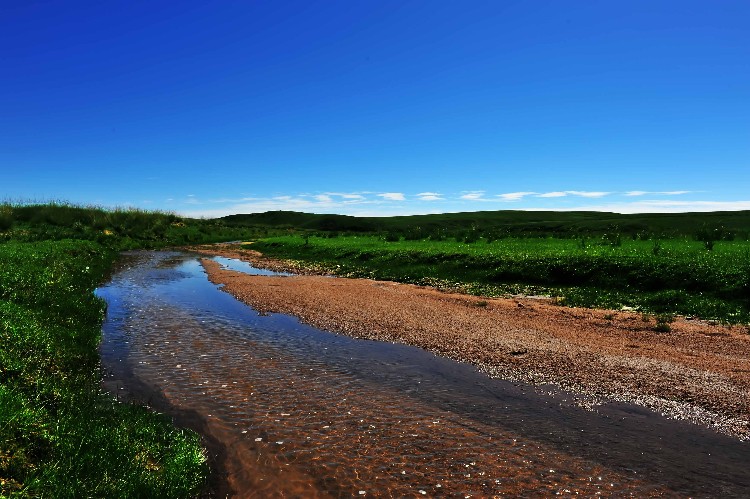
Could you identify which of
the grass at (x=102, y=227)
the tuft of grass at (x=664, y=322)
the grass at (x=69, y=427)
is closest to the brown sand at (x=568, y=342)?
the tuft of grass at (x=664, y=322)

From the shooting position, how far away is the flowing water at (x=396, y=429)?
7.51 m

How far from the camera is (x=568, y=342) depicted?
15.6m

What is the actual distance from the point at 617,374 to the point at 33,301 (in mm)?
19968

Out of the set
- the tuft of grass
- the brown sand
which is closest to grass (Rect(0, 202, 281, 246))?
the brown sand

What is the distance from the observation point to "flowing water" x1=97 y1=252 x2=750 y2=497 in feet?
24.6

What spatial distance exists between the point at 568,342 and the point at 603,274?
530 inches

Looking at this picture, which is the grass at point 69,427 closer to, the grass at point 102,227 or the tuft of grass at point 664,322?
the tuft of grass at point 664,322

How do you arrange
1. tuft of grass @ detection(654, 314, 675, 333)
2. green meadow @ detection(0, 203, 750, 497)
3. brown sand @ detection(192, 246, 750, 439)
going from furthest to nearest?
1. tuft of grass @ detection(654, 314, 675, 333)
2. brown sand @ detection(192, 246, 750, 439)
3. green meadow @ detection(0, 203, 750, 497)

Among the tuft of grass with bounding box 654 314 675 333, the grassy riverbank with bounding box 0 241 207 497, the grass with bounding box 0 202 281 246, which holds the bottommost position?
the tuft of grass with bounding box 654 314 675 333

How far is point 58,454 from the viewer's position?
6.76m

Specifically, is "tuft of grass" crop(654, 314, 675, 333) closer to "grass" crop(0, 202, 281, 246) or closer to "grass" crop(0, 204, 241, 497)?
"grass" crop(0, 204, 241, 497)

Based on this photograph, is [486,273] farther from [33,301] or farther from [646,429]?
[33,301]

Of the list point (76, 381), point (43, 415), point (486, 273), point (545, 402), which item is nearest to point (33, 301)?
point (76, 381)

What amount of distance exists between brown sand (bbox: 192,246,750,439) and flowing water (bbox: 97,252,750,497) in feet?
3.09
